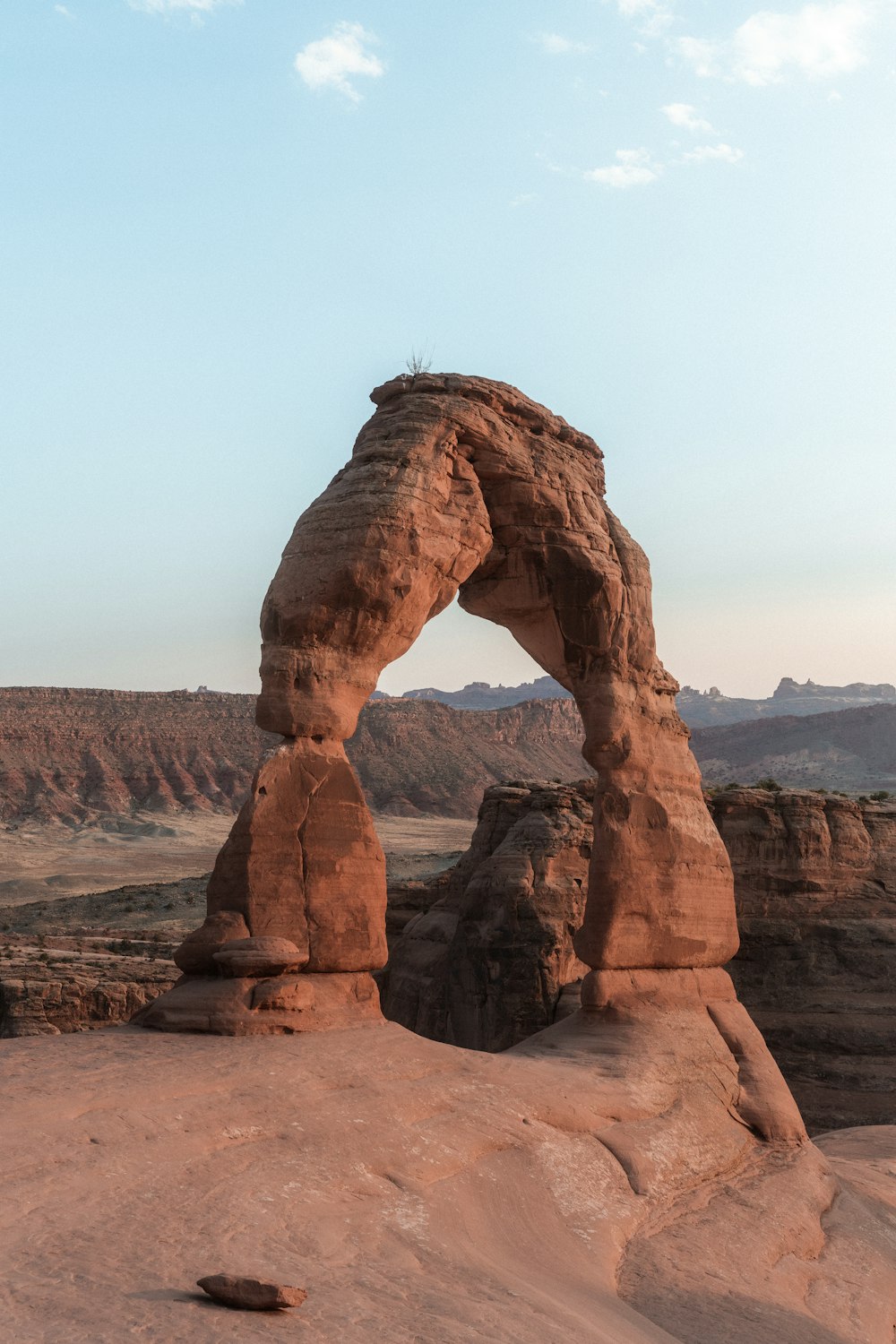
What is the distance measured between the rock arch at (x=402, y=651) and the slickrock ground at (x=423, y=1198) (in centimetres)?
74

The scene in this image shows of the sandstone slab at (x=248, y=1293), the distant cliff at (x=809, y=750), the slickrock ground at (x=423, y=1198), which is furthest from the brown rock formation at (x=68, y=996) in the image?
the distant cliff at (x=809, y=750)

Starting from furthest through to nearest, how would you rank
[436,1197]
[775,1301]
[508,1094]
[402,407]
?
[402,407] → [508,1094] → [775,1301] → [436,1197]

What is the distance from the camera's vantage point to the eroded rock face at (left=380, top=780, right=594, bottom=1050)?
16562 millimetres

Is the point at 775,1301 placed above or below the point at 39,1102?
below

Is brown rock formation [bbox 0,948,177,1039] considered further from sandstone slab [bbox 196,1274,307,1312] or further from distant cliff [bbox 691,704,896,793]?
distant cliff [bbox 691,704,896,793]

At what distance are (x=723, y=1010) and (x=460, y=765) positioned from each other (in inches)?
2650

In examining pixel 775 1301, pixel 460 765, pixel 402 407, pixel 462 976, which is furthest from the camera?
pixel 460 765

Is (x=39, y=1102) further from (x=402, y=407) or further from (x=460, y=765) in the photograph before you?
(x=460, y=765)

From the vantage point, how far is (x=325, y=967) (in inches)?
362

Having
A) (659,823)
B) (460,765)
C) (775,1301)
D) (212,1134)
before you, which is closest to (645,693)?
(659,823)

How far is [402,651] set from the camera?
10.4 metres

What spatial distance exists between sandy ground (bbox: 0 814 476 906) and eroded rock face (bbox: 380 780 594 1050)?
21.1 metres

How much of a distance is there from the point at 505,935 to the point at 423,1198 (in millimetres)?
10652

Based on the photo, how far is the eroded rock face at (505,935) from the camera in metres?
16.6
